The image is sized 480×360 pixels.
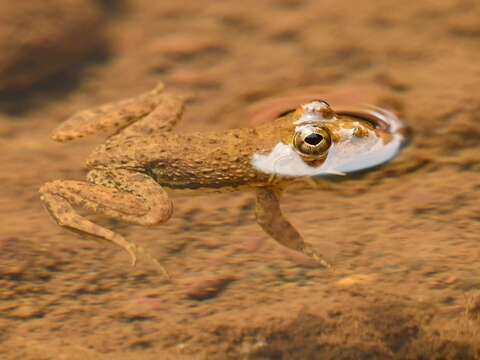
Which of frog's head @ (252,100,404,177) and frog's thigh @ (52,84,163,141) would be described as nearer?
frog's head @ (252,100,404,177)

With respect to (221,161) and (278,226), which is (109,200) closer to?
(221,161)

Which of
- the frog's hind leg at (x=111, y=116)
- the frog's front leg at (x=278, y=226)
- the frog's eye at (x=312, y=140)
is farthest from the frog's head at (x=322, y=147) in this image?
the frog's hind leg at (x=111, y=116)

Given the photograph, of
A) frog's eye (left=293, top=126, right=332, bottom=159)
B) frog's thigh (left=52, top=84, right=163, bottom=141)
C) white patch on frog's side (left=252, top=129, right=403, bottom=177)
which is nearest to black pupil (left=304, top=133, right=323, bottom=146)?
frog's eye (left=293, top=126, right=332, bottom=159)

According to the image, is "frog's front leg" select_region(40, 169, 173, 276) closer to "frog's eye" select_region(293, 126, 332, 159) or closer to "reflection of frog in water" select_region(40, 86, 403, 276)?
"reflection of frog in water" select_region(40, 86, 403, 276)

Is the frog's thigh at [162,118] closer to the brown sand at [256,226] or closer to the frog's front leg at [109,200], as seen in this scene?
the brown sand at [256,226]

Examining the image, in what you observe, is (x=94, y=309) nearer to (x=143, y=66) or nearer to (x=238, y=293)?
(x=238, y=293)

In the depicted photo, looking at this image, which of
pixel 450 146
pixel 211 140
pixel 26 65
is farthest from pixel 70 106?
pixel 450 146
